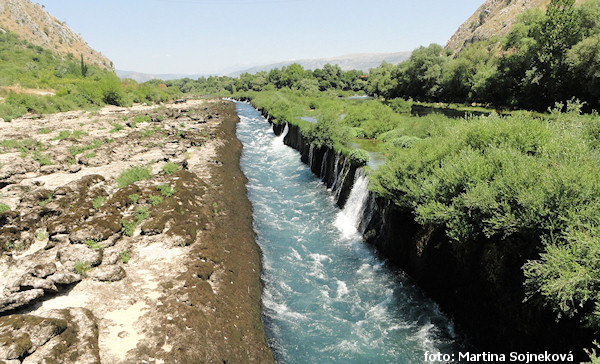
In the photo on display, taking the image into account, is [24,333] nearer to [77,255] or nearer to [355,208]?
[77,255]

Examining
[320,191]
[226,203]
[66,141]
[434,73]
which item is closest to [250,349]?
[226,203]

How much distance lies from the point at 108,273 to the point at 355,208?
15829mm

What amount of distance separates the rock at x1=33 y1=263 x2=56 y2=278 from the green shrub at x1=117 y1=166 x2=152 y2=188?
9.96 m

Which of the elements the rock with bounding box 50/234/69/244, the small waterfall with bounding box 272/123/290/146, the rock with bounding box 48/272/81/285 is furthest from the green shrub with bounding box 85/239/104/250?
the small waterfall with bounding box 272/123/290/146

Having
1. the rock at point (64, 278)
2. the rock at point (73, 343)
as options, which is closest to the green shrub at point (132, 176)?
the rock at point (64, 278)

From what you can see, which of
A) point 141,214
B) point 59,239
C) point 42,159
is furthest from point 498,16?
point 59,239

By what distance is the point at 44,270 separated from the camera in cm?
1140

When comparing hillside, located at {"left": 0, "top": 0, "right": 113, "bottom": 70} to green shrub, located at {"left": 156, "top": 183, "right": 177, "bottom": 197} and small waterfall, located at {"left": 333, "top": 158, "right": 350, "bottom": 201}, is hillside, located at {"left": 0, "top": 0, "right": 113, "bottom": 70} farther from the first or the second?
small waterfall, located at {"left": 333, "top": 158, "right": 350, "bottom": 201}

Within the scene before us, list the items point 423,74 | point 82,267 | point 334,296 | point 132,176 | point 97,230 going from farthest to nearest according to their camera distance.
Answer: point 423,74
point 132,176
point 334,296
point 97,230
point 82,267

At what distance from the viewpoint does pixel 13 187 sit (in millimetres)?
19656

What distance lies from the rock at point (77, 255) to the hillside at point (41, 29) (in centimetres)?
15117

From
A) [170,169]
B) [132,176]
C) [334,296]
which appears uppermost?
[132,176]

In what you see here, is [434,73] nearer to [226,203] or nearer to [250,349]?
Answer: [226,203]

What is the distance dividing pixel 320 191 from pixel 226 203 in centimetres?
1013
